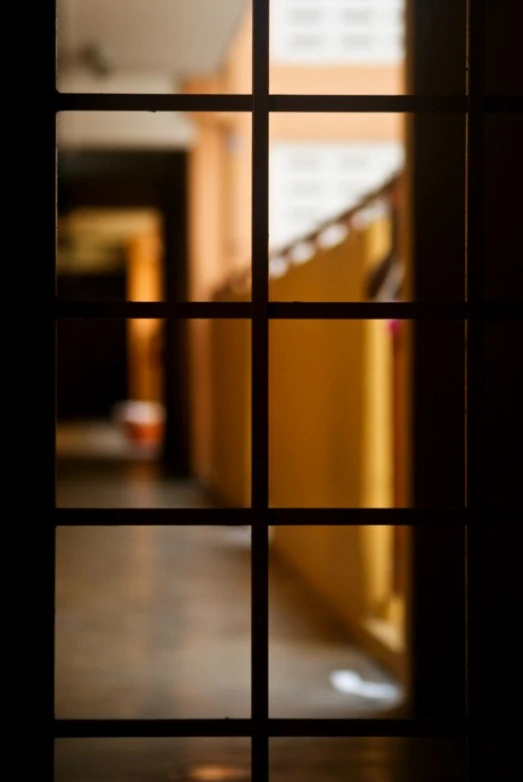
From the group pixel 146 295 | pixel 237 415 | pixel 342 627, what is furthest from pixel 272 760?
pixel 146 295

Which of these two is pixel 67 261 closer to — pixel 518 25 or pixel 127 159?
pixel 127 159

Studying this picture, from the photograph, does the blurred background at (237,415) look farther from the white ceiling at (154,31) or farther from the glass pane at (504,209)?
the glass pane at (504,209)

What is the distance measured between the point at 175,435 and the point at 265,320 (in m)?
11.2

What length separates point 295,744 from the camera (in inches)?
123

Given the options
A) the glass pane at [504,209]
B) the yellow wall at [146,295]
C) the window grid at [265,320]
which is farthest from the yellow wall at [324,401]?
the yellow wall at [146,295]

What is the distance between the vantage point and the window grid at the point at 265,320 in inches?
92.4

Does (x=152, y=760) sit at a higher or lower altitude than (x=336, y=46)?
lower

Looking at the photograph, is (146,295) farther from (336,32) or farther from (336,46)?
(336,32)

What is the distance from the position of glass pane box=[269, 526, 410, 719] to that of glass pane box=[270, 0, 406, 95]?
532 cm

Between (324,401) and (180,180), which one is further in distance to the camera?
(180,180)

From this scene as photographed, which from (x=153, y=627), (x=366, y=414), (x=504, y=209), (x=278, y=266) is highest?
(x=278, y=266)

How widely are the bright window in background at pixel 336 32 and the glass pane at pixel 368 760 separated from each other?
7.36 m

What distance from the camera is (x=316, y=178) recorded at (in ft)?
33.0

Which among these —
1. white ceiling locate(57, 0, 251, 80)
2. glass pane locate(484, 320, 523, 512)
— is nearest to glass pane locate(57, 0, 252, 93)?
white ceiling locate(57, 0, 251, 80)
